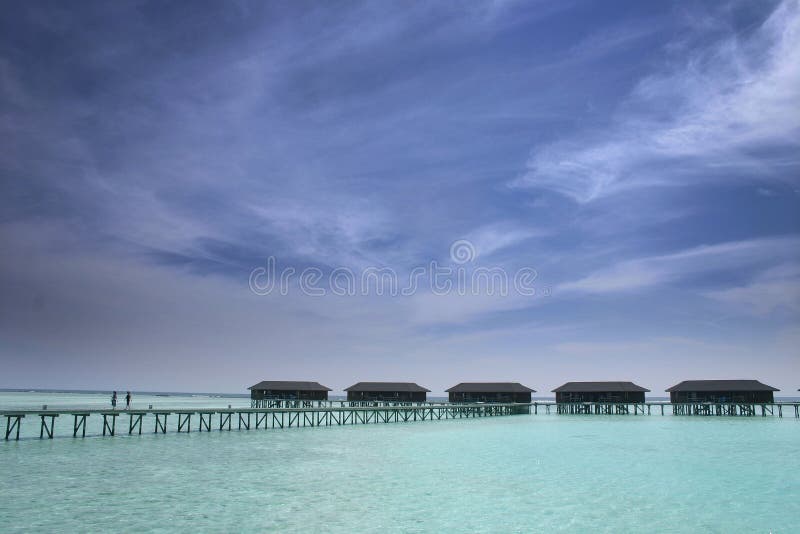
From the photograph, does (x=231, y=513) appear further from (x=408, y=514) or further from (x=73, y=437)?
(x=73, y=437)

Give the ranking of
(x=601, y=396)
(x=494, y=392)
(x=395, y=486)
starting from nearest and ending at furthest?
1. (x=395, y=486)
2. (x=601, y=396)
3. (x=494, y=392)

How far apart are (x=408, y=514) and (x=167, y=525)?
7.19 metres

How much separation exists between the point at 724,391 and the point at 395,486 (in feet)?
211

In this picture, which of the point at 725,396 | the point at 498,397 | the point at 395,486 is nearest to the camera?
the point at 395,486

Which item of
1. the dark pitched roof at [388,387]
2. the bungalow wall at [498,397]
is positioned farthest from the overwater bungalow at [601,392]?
the dark pitched roof at [388,387]

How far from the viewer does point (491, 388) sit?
273 ft

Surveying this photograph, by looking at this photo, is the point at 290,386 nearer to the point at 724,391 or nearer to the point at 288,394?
the point at 288,394

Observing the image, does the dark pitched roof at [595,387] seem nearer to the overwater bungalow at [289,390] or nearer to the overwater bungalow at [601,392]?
the overwater bungalow at [601,392]

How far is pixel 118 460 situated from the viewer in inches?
1117

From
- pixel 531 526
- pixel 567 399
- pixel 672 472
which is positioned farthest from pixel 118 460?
pixel 567 399

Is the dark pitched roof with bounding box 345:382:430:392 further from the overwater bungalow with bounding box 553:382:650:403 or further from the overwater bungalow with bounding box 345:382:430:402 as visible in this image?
the overwater bungalow with bounding box 553:382:650:403

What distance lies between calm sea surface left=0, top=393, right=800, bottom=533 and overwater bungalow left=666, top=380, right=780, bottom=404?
35.2m

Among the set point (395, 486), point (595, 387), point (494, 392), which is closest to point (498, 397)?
point (494, 392)


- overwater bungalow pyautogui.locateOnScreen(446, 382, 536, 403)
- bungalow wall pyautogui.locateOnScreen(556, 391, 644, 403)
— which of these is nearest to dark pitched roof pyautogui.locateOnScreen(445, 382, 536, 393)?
overwater bungalow pyautogui.locateOnScreen(446, 382, 536, 403)
